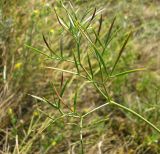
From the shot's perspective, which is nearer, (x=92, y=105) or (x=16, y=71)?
(x=16, y=71)

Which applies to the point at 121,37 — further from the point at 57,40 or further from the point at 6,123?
the point at 6,123

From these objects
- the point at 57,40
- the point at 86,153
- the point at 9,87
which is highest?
the point at 57,40

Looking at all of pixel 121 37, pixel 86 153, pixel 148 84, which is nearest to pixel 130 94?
pixel 148 84

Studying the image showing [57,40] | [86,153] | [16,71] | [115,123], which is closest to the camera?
[86,153]

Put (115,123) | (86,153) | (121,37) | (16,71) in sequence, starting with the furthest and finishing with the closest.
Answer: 1. (121,37)
2. (115,123)
3. (16,71)
4. (86,153)

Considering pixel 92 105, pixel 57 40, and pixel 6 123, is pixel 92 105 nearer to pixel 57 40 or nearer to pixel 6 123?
pixel 57 40

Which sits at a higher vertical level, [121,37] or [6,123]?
[121,37]

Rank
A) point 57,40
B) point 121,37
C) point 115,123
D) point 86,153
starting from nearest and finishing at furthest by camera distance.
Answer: point 86,153 → point 115,123 → point 57,40 → point 121,37

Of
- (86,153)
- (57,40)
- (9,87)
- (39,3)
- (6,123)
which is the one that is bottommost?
(86,153)

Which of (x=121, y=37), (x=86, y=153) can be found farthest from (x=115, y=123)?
(x=121, y=37)
